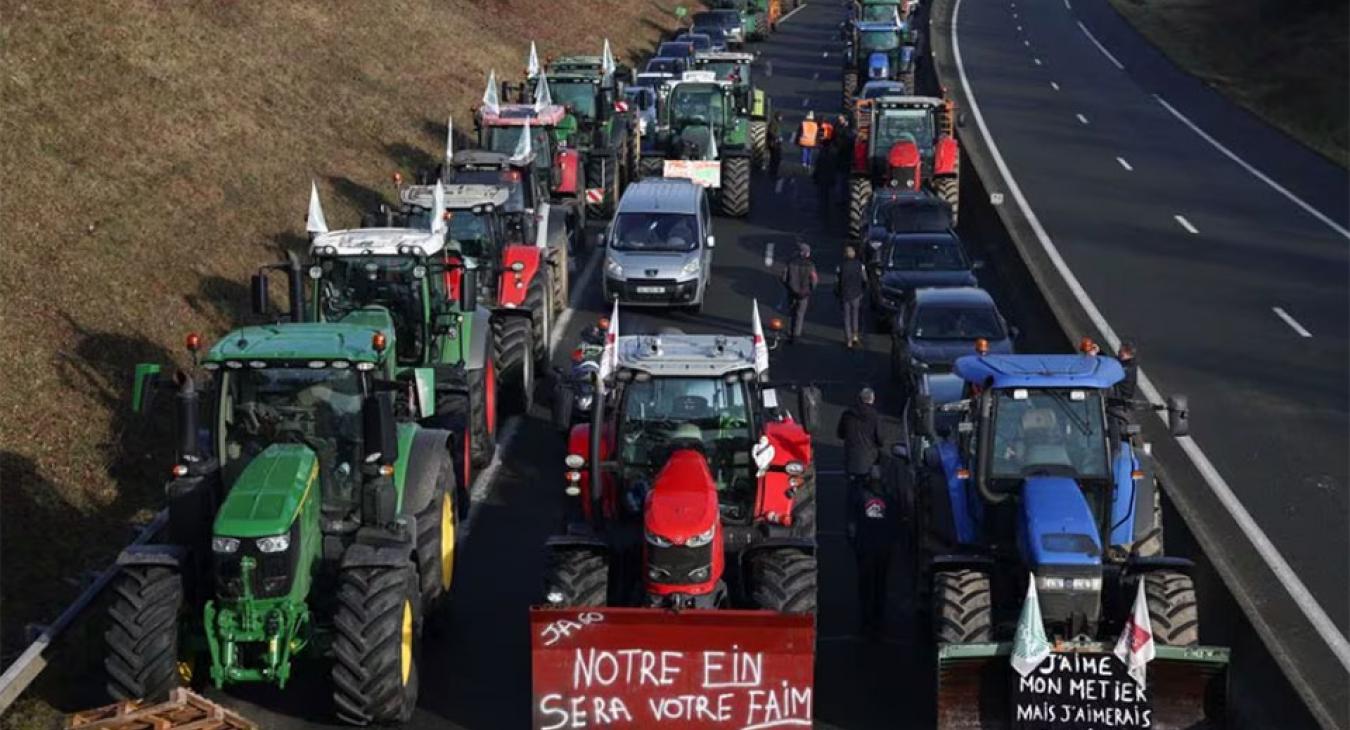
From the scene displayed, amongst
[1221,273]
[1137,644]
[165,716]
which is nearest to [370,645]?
[165,716]

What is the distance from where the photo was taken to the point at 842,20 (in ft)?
257

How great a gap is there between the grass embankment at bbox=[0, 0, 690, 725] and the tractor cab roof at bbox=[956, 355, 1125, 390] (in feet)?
26.6

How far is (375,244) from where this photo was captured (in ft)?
65.4

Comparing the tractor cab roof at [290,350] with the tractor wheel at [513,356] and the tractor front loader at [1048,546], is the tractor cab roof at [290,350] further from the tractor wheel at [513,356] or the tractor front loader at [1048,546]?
the tractor wheel at [513,356]

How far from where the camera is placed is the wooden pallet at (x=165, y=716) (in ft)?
43.7

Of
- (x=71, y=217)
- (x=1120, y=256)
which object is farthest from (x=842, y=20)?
(x=71, y=217)

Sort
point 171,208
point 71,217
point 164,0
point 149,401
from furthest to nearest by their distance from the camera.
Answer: point 164,0 → point 171,208 → point 71,217 → point 149,401

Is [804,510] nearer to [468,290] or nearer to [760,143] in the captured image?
[468,290]

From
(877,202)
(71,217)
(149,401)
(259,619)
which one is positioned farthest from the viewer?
(877,202)

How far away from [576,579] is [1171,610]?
4363mm

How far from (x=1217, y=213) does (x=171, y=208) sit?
22.2 meters

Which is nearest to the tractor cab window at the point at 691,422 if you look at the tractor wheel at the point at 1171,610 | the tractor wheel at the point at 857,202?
the tractor wheel at the point at 1171,610

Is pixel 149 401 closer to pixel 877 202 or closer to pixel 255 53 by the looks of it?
pixel 877 202

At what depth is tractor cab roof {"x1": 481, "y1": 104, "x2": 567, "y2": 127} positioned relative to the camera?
32.0 meters
